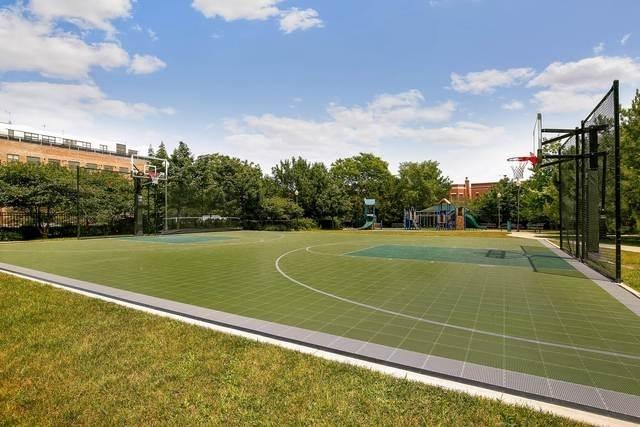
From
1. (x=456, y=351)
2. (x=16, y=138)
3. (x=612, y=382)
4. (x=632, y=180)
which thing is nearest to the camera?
(x=612, y=382)

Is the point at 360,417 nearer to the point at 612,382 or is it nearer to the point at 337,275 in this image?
the point at 612,382

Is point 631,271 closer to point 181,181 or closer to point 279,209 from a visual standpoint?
point 279,209

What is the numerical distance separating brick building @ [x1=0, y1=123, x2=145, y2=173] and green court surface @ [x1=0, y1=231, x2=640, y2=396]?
119 ft

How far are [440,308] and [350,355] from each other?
2591 mm

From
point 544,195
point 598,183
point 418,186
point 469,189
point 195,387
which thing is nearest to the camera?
point 195,387

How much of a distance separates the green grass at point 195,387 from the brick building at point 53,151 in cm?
4092

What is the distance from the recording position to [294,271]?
31.9 ft

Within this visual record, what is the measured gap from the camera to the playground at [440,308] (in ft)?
11.7

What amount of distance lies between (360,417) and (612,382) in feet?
8.31

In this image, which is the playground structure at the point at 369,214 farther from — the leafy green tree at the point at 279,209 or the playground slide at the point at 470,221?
the playground slide at the point at 470,221

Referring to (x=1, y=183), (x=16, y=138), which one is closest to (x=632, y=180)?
(x=1, y=183)

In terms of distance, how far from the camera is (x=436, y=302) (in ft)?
20.4

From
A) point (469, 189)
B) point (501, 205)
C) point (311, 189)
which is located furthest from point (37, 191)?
point (469, 189)

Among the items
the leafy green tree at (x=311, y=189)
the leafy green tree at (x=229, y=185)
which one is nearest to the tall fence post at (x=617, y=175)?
the leafy green tree at (x=229, y=185)
